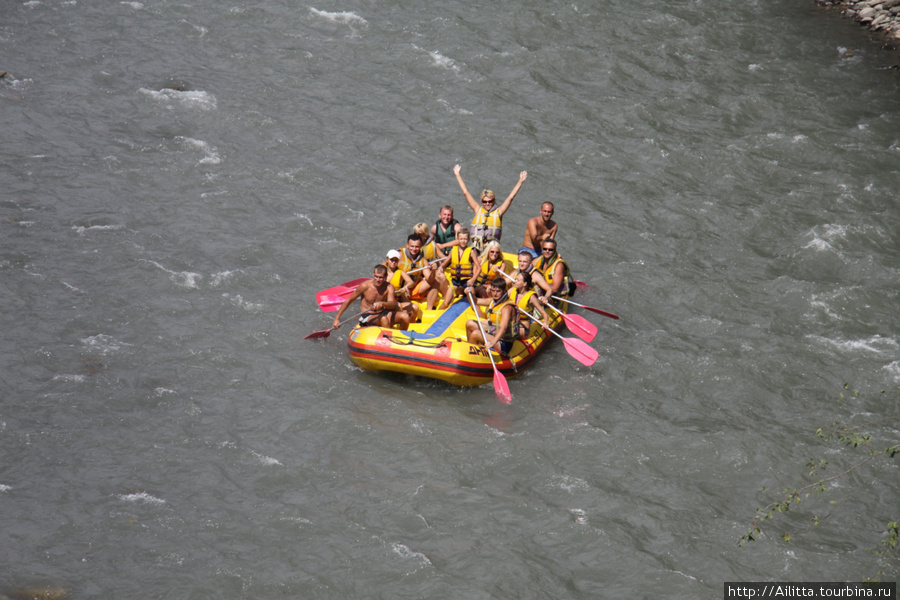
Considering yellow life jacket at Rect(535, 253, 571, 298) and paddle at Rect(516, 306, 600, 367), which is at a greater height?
yellow life jacket at Rect(535, 253, 571, 298)

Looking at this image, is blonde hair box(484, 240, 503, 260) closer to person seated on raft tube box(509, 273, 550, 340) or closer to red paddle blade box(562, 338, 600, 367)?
person seated on raft tube box(509, 273, 550, 340)

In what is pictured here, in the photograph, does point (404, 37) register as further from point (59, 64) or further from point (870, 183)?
point (870, 183)

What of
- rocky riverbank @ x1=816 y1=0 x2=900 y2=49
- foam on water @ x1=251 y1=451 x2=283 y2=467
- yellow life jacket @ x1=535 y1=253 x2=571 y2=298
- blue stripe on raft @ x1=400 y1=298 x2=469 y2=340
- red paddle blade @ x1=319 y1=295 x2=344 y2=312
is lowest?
foam on water @ x1=251 y1=451 x2=283 y2=467

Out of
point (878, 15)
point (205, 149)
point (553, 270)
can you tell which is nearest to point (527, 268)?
point (553, 270)

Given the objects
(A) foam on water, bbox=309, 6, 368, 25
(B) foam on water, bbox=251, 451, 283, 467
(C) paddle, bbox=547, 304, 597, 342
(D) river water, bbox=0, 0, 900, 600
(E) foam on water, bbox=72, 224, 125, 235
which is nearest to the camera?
(D) river water, bbox=0, 0, 900, 600

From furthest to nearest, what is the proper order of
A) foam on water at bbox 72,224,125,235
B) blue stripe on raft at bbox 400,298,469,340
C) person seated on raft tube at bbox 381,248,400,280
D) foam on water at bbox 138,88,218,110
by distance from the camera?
foam on water at bbox 138,88,218,110, foam on water at bbox 72,224,125,235, person seated on raft tube at bbox 381,248,400,280, blue stripe on raft at bbox 400,298,469,340

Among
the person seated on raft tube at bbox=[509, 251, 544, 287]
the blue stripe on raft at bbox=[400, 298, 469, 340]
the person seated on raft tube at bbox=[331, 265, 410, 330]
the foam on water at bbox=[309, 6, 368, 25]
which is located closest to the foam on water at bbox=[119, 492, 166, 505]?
the person seated on raft tube at bbox=[331, 265, 410, 330]

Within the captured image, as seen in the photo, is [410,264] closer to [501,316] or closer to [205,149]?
[501,316]
